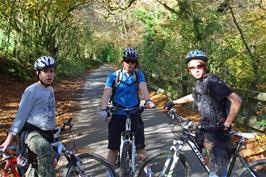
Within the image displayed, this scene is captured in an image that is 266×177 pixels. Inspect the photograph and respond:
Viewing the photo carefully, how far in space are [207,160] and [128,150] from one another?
120 centimetres

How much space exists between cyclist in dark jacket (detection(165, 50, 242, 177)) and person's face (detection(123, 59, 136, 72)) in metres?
1.05

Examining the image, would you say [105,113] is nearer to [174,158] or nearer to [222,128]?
[174,158]

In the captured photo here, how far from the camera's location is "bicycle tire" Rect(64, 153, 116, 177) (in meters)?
5.29

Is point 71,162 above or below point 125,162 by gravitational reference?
above

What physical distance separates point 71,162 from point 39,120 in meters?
0.75

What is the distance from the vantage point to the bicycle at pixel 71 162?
16.2ft

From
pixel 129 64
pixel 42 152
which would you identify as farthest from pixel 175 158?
pixel 42 152

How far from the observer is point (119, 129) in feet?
20.2

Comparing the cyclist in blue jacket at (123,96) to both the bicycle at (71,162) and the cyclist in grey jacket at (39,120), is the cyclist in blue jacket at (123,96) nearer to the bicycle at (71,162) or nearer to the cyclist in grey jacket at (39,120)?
the bicycle at (71,162)

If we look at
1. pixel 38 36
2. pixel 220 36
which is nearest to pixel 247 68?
pixel 220 36

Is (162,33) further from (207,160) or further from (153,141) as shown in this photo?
(207,160)

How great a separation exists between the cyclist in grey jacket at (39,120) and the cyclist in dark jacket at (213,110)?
1.81 m

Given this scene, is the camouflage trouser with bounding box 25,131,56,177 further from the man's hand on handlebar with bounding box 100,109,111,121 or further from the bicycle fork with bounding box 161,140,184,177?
the bicycle fork with bounding box 161,140,184,177

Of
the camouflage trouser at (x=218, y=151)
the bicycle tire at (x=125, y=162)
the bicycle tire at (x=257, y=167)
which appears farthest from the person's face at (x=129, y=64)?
the bicycle tire at (x=257, y=167)
